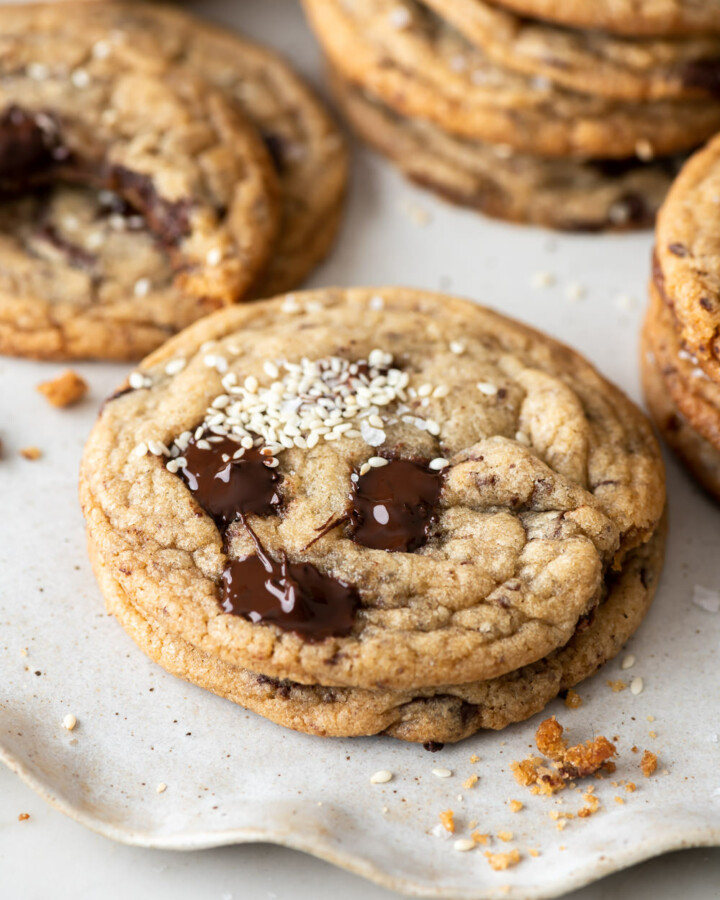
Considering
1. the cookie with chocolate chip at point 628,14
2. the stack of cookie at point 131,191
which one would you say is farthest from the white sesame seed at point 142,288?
the cookie with chocolate chip at point 628,14

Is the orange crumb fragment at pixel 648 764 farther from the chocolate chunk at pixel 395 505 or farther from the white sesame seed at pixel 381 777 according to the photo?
the chocolate chunk at pixel 395 505

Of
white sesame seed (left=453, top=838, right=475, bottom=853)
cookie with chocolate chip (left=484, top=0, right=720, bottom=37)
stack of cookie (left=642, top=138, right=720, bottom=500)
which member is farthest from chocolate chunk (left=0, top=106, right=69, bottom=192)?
white sesame seed (left=453, top=838, right=475, bottom=853)

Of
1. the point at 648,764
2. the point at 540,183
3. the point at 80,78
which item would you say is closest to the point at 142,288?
the point at 80,78

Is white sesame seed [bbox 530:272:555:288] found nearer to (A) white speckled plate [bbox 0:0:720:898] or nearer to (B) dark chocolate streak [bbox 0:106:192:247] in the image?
(A) white speckled plate [bbox 0:0:720:898]

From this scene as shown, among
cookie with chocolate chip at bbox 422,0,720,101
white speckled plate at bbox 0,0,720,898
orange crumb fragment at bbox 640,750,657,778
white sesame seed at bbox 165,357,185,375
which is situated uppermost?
cookie with chocolate chip at bbox 422,0,720,101

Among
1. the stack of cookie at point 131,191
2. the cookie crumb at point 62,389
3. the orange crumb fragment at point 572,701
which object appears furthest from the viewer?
the stack of cookie at point 131,191

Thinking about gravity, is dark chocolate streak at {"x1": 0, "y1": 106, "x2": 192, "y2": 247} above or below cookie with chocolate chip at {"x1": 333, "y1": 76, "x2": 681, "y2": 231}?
below
